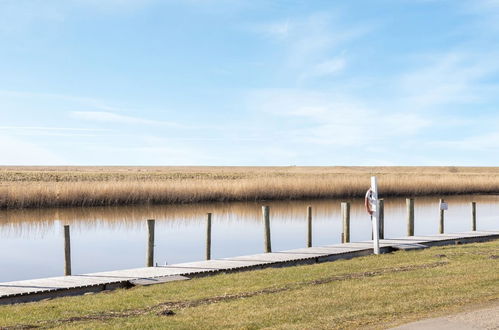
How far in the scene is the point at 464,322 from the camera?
268 inches

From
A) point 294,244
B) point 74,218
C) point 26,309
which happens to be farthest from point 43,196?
point 26,309

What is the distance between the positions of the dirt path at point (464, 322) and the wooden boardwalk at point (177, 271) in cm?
602

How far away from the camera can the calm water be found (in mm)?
→ 18047

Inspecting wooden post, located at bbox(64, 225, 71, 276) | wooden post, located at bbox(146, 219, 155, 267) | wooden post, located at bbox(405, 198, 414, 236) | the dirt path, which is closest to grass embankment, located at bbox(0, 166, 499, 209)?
wooden post, located at bbox(405, 198, 414, 236)

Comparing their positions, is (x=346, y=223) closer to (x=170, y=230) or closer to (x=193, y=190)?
(x=170, y=230)

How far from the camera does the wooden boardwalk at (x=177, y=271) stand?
10969mm

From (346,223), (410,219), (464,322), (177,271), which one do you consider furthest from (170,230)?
(464,322)

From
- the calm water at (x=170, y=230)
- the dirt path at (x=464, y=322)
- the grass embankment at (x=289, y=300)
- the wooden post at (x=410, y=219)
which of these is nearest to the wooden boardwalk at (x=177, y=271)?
the grass embankment at (x=289, y=300)

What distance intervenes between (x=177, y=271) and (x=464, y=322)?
7135 mm

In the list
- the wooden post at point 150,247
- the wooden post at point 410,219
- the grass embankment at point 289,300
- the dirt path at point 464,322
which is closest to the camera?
the dirt path at point 464,322

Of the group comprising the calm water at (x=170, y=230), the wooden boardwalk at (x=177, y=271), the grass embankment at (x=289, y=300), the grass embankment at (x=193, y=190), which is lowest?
the calm water at (x=170, y=230)

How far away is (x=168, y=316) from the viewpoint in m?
8.20

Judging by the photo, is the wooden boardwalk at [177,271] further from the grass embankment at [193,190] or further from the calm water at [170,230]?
the grass embankment at [193,190]

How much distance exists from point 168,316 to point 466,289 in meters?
4.40
